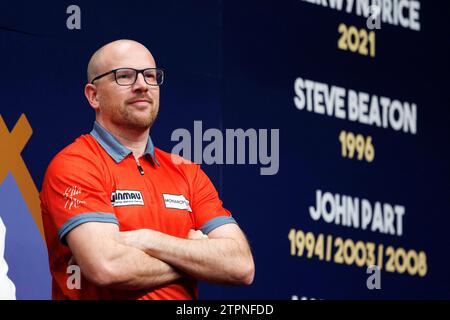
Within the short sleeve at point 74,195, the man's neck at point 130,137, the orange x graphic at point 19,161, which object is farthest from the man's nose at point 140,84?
the orange x graphic at point 19,161

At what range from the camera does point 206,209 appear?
4.17 metres

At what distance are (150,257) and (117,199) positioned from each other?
257 millimetres

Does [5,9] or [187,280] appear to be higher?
[5,9]

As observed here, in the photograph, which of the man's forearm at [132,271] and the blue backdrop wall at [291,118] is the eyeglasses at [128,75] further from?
the man's forearm at [132,271]

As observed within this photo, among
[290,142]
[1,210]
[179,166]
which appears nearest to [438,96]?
[290,142]

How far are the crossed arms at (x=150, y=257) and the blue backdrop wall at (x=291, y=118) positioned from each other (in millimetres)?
738

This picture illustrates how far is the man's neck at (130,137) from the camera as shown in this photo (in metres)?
4.16

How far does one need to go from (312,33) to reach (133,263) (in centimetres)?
204

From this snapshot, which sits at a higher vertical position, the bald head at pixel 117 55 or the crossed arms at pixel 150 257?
the bald head at pixel 117 55

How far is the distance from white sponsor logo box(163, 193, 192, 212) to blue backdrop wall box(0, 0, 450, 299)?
2.19ft

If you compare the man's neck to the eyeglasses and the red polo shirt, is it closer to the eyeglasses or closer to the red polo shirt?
the red polo shirt

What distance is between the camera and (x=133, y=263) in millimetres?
3736

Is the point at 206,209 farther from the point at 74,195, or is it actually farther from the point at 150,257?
the point at 74,195

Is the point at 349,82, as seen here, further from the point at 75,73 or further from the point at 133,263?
the point at 133,263
